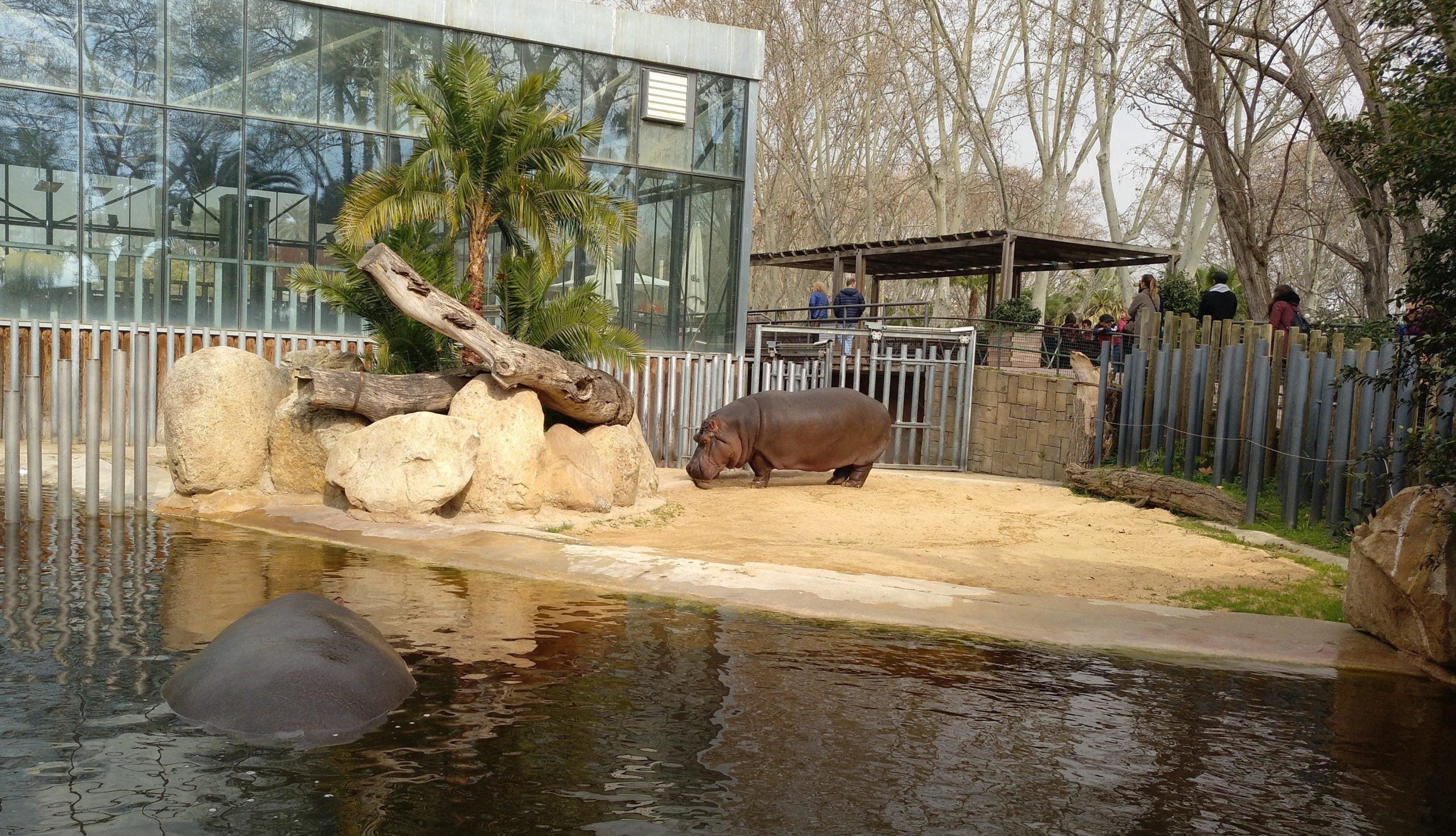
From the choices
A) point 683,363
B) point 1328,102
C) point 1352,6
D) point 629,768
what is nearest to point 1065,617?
point 629,768

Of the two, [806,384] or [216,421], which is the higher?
[806,384]

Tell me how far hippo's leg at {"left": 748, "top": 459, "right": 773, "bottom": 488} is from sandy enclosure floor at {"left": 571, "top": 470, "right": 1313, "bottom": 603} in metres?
0.18

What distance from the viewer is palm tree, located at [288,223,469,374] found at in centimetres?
1249

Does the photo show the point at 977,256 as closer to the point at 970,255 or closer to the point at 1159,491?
the point at 970,255

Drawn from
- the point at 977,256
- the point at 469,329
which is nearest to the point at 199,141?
the point at 469,329

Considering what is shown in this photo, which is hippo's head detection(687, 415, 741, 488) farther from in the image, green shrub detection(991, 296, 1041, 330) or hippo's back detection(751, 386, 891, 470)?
green shrub detection(991, 296, 1041, 330)

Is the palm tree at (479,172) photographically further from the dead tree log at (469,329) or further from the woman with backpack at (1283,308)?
Answer: the woman with backpack at (1283,308)

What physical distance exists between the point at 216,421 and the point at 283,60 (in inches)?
294

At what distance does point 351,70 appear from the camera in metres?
16.8

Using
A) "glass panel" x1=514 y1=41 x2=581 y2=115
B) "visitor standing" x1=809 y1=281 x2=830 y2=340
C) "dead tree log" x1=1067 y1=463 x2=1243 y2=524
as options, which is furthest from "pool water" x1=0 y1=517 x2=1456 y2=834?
"visitor standing" x1=809 y1=281 x2=830 y2=340

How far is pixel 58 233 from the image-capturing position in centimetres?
1592

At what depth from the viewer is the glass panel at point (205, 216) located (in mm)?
16203

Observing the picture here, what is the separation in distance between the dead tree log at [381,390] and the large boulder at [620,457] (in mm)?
1410

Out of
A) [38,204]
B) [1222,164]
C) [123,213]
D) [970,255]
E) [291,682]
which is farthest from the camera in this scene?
[970,255]
